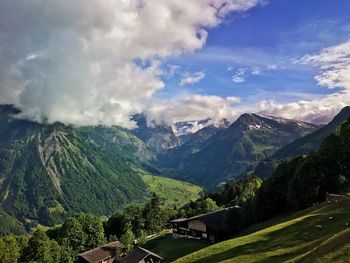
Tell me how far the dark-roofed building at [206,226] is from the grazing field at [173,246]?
10.5 ft

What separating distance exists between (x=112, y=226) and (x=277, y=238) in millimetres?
132818

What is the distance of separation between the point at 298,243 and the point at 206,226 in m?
71.0

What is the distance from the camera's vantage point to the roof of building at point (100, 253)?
121 metres

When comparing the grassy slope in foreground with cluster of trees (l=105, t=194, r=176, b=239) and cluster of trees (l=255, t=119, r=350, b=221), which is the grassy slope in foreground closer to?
cluster of trees (l=255, t=119, r=350, b=221)

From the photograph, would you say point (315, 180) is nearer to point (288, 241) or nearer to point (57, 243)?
point (288, 241)

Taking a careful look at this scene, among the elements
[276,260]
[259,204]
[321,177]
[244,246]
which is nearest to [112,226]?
[259,204]

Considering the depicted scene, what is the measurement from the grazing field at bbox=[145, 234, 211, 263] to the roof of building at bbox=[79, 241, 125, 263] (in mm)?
11154

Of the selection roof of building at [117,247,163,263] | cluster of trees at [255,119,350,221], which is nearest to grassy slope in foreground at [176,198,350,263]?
cluster of trees at [255,119,350,221]

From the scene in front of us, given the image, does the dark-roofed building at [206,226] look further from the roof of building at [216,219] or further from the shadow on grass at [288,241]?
the shadow on grass at [288,241]

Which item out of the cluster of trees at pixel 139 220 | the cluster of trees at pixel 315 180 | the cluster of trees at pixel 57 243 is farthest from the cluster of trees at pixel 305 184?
the cluster of trees at pixel 139 220

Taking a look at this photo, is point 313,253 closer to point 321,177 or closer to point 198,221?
point 321,177

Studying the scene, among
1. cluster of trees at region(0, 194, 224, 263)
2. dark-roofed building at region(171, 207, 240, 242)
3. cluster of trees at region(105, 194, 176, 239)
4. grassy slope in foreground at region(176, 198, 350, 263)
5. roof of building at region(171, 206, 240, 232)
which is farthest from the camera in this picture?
cluster of trees at region(105, 194, 176, 239)

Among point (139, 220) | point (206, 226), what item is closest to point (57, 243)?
point (139, 220)

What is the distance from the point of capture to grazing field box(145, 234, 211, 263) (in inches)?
4222
